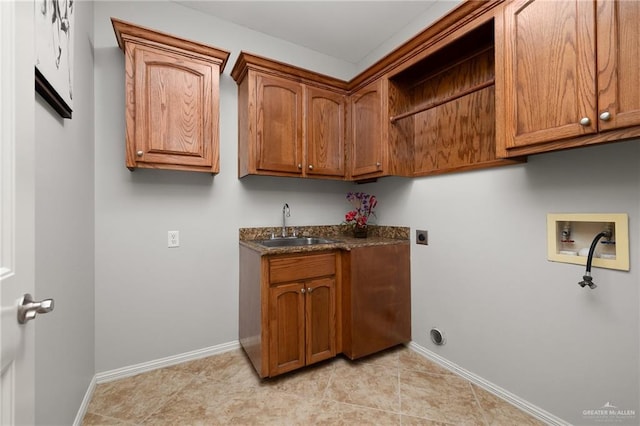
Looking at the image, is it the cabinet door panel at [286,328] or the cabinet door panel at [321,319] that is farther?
the cabinet door panel at [321,319]

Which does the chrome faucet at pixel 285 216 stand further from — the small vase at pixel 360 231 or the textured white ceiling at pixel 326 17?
the textured white ceiling at pixel 326 17

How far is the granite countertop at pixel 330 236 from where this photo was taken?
191 centimetres

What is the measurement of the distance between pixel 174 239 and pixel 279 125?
1.16 metres

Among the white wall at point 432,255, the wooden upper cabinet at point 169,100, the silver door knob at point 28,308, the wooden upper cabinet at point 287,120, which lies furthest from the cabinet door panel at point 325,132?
the silver door knob at point 28,308

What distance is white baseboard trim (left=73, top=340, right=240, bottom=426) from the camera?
1.61 metres

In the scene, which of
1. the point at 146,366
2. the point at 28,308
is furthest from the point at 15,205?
the point at 146,366

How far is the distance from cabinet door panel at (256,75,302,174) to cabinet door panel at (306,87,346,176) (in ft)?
0.34

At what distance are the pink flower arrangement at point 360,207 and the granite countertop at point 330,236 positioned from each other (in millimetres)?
143

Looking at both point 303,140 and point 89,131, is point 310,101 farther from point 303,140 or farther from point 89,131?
point 89,131

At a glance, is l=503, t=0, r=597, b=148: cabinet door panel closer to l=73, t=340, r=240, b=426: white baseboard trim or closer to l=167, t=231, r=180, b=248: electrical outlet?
l=167, t=231, r=180, b=248: electrical outlet

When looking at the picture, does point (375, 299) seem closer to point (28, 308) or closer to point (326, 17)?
point (28, 308)

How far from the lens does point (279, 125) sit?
2.14 metres

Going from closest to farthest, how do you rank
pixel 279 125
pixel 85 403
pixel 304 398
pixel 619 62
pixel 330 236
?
pixel 619 62 < pixel 85 403 < pixel 304 398 < pixel 279 125 < pixel 330 236

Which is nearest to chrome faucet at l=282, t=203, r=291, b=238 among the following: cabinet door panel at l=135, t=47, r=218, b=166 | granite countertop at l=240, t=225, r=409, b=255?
granite countertop at l=240, t=225, r=409, b=255
